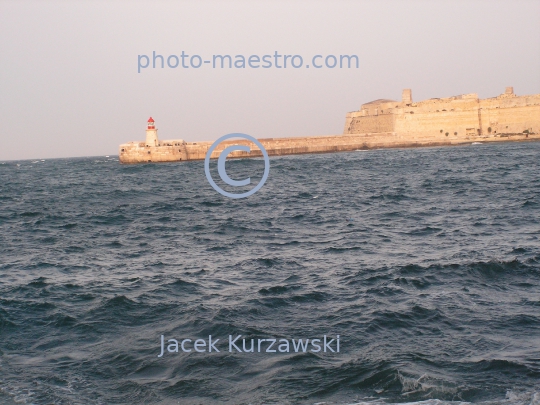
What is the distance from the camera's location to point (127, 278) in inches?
362

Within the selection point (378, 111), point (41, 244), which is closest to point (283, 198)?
point (41, 244)

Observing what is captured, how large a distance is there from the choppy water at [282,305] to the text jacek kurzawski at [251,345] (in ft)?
0.40

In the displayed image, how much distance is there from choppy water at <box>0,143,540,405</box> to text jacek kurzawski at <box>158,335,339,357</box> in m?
0.12

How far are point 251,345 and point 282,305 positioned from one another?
4.12 feet

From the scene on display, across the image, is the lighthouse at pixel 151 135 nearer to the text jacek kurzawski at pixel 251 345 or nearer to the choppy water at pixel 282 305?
the choppy water at pixel 282 305

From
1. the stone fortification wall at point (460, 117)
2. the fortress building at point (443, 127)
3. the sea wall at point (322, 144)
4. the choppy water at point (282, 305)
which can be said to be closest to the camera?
the choppy water at point (282, 305)

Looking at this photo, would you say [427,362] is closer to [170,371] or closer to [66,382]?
[170,371]

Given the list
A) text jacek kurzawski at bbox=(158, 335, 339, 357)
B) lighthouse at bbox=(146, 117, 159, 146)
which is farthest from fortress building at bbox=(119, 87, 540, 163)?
text jacek kurzawski at bbox=(158, 335, 339, 357)

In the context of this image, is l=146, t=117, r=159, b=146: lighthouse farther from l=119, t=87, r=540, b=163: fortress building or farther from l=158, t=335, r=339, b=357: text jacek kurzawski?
l=158, t=335, r=339, b=357: text jacek kurzawski

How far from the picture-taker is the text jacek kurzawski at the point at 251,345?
6148mm

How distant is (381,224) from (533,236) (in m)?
3.28

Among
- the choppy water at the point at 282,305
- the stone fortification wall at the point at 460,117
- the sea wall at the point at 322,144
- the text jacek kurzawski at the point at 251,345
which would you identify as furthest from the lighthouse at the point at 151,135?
the text jacek kurzawski at the point at 251,345

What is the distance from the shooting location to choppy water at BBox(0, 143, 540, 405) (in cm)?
535

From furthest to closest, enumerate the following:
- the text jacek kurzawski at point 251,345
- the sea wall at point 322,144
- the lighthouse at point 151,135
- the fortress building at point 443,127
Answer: the fortress building at point 443,127 → the sea wall at point 322,144 → the lighthouse at point 151,135 → the text jacek kurzawski at point 251,345
